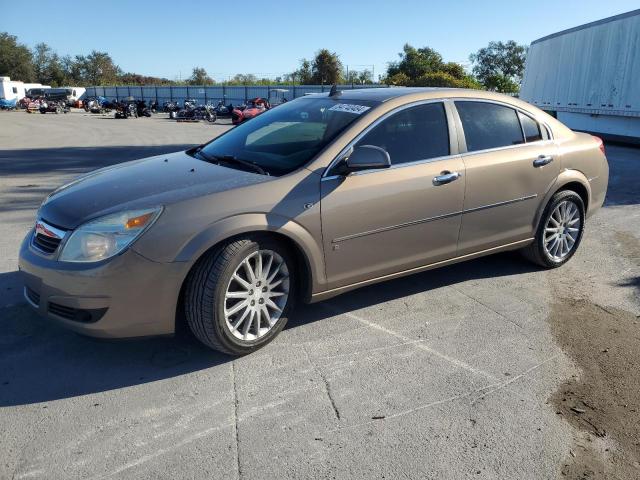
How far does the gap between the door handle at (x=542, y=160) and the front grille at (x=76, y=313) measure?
361 centimetres

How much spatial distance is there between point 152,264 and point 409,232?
1.85m

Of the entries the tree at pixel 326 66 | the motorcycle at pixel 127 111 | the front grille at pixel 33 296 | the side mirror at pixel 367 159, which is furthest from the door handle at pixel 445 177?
the tree at pixel 326 66

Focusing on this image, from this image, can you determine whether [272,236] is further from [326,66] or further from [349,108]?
[326,66]

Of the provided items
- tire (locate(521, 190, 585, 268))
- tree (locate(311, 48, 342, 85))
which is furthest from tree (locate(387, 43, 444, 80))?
tire (locate(521, 190, 585, 268))

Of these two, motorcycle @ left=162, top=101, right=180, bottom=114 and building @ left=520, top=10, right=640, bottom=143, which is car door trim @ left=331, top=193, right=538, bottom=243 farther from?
motorcycle @ left=162, top=101, right=180, bottom=114

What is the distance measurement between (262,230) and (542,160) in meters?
2.74

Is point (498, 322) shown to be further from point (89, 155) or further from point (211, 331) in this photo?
point (89, 155)

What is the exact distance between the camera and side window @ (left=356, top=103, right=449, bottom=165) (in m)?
3.95

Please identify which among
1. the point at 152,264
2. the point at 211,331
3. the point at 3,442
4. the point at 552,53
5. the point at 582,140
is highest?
the point at 552,53

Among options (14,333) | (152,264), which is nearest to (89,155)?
(14,333)

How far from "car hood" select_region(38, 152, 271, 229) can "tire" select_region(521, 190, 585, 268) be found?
275 centimetres

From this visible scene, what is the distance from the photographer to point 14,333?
3.70 meters

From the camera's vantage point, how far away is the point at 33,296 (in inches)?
131

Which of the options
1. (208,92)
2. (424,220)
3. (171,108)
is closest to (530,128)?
(424,220)
